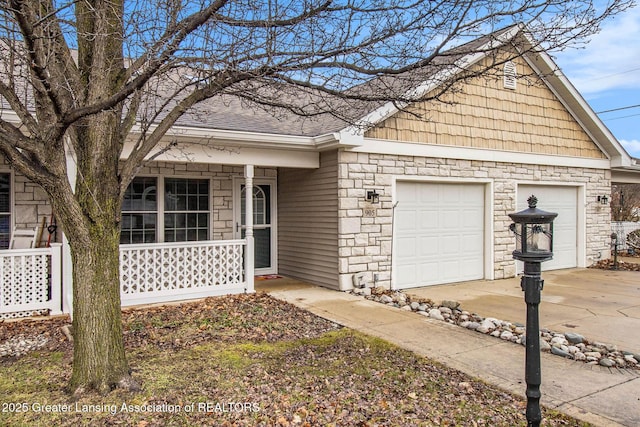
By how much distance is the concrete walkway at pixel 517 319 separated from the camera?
360 centimetres

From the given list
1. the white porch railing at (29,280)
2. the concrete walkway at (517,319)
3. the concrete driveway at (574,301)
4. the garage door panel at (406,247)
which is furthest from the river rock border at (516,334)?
the white porch railing at (29,280)

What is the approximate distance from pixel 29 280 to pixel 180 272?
2.14 metres

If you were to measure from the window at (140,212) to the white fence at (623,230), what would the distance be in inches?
535

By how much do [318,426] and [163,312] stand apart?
13.1ft

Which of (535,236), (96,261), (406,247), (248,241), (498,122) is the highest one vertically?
(498,122)

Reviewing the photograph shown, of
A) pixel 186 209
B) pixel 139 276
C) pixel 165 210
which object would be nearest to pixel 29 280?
pixel 139 276

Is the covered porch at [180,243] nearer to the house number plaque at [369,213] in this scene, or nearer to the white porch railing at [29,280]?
the white porch railing at [29,280]

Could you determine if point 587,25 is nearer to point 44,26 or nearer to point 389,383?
point 389,383

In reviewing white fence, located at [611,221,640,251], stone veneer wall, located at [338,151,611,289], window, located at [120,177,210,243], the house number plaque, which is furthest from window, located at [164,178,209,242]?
white fence, located at [611,221,640,251]

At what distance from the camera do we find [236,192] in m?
9.25

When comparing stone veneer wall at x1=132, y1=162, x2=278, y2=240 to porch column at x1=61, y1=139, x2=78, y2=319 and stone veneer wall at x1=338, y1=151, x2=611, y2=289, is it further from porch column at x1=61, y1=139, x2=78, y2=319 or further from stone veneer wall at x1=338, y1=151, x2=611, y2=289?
stone veneer wall at x1=338, y1=151, x2=611, y2=289

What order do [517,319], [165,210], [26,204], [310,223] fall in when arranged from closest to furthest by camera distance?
[517,319] < [26,204] < [165,210] < [310,223]

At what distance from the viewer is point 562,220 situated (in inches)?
439

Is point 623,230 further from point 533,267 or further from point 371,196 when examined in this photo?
point 533,267
